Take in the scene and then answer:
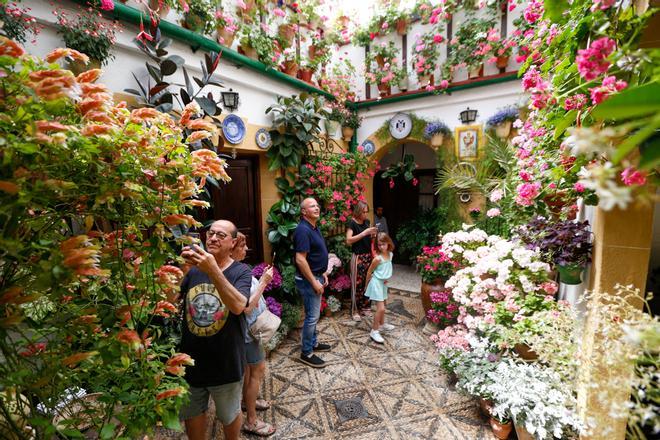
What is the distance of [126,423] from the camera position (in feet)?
2.72

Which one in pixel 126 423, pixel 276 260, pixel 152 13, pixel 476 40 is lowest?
pixel 276 260

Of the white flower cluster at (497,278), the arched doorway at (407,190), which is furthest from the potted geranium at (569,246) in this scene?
the arched doorway at (407,190)

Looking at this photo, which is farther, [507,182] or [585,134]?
[507,182]

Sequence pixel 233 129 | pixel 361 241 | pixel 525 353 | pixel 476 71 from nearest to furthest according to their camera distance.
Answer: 1. pixel 525 353
2. pixel 233 129
3. pixel 361 241
4. pixel 476 71

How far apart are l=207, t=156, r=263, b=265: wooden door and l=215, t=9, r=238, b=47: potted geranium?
1.27 metres

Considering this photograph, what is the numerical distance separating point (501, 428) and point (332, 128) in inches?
157

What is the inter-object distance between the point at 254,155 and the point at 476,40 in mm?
3412

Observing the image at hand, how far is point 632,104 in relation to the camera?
1.66 ft

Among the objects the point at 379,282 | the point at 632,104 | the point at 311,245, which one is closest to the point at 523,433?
the point at 379,282

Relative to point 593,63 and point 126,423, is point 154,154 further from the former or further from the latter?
point 593,63

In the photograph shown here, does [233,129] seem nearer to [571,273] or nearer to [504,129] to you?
[571,273]

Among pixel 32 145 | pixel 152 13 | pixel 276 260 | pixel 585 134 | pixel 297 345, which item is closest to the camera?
pixel 585 134

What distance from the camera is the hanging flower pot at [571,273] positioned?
1593 mm

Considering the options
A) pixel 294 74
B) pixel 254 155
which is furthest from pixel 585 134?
pixel 294 74
